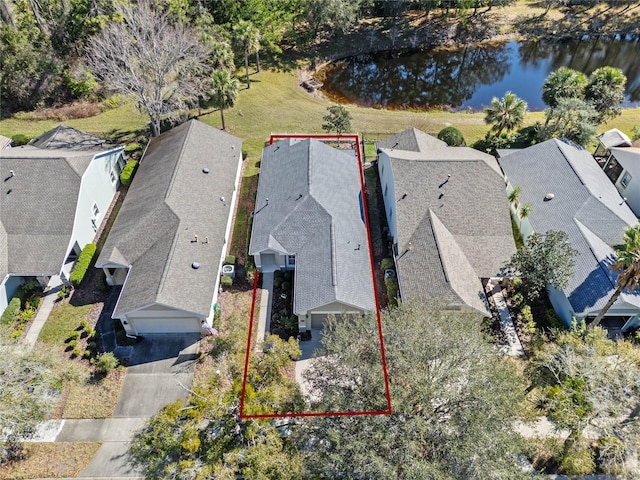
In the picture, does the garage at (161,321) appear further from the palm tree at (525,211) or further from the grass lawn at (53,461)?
the palm tree at (525,211)

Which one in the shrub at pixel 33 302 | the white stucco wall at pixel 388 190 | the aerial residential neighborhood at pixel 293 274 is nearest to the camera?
the aerial residential neighborhood at pixel 293 274

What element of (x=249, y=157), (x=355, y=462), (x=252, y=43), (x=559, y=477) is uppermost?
(x=252, y=43)

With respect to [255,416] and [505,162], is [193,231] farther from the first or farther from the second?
[505,162]

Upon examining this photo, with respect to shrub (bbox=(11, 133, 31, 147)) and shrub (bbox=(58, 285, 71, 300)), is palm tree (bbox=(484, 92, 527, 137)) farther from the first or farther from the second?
shrub (bbox=(11, 133, 31, 147))

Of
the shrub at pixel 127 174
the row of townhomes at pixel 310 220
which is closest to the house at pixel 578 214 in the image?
the row of townhomes at pixel 310 220

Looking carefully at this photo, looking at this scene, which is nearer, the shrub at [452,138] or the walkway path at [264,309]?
the walkway path at [264,309]

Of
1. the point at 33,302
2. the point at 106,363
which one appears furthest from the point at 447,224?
the point at 33,302

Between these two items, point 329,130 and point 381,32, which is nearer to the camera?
point 329,130

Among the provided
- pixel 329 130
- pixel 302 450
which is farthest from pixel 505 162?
pixel 302 450
